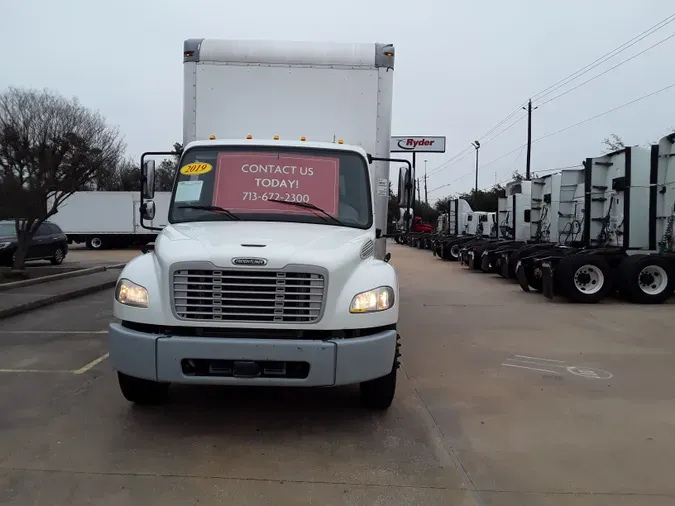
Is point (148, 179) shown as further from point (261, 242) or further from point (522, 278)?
point (522, 278)

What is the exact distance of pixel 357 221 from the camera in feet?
18.9

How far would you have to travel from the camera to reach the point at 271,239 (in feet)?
16.3

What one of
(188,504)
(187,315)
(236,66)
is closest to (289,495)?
(188,504)

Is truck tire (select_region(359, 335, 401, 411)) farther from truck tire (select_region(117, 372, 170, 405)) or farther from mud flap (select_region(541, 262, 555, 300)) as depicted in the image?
mud flap (select_region(541, 262, 555, 300))

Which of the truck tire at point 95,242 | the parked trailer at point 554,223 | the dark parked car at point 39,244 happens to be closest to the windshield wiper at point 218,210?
the parked trailer at point 554,223

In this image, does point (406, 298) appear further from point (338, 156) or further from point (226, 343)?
point (226, 343)

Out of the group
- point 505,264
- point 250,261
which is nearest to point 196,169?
point 250,261

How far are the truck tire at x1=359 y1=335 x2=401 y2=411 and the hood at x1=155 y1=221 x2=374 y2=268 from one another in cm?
100

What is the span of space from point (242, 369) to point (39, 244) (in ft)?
56.9

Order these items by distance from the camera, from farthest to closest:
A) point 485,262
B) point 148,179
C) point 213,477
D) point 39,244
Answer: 1. point 485,262
2. point 39,244
3. point 148,179
4. point 213,477

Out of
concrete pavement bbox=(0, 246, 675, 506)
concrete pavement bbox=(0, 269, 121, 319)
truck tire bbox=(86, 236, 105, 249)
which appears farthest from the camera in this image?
truck tire bbox=(86, 236, 105, 249)

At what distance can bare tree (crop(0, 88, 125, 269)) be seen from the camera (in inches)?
611

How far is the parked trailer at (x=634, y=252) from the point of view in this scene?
42.5ft

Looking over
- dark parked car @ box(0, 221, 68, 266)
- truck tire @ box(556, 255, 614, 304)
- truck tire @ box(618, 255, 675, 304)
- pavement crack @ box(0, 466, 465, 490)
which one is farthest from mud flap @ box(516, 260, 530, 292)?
dark parked car @ box(0, 221, 68, 266)
